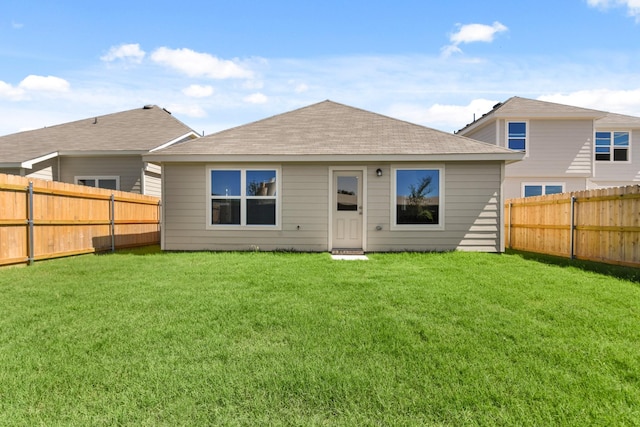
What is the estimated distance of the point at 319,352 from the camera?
310cm

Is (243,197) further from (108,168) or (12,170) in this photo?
(12,170)

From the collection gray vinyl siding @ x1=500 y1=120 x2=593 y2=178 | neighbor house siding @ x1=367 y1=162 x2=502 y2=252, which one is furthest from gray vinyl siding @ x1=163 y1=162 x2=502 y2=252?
gray vinyl siding @ x1=500 y1=120 x2=593 y2=178

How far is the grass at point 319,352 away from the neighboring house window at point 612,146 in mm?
14542

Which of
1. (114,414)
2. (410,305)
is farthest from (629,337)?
(114,414)

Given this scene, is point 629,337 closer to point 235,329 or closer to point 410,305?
point 410,305

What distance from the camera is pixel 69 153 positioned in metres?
13.5

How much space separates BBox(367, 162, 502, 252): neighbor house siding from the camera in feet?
31.1

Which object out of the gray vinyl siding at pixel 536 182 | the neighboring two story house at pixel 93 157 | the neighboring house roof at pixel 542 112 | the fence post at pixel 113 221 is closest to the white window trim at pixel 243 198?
the fence post at pixel 113 221

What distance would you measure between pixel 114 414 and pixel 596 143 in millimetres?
21230

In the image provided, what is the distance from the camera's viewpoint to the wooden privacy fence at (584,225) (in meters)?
7.10

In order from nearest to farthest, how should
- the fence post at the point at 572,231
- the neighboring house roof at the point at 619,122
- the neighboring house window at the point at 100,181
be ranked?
the fence post at the point at 572,231
the neighboring house window at the point at 100,181
the neighboring house roof at the point at 619,122

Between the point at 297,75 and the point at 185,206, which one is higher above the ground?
the point at 297,75

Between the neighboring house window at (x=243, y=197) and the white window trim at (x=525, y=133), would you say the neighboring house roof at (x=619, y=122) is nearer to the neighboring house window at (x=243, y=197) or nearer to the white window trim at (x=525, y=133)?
the white window trim at (x=525, y=133)

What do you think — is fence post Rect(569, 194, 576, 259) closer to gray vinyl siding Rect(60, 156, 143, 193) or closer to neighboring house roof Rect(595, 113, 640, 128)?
neighboring house roof Rect(595, 113, 640, 128)
